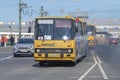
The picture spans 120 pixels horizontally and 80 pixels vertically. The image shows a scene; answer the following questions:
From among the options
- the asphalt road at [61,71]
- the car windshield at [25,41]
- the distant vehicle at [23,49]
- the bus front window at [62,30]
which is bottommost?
the asphalt road at [61,71]

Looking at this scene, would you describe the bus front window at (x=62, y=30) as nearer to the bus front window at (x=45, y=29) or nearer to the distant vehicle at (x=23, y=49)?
the bus front window at (x=45, y=29)

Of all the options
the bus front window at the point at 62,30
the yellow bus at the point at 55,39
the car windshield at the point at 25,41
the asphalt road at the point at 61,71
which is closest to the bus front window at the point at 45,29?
the yellow bus at the point at 55,39

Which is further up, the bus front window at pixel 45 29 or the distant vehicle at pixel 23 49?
the bus front window at pixel 45 29

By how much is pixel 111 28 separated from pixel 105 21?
5086 mm

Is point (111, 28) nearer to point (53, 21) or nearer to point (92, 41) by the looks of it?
point (92, 41)

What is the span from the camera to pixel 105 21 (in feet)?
567

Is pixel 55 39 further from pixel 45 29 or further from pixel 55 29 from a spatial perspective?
pixel 45 29

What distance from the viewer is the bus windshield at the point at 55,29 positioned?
2747 centimetres

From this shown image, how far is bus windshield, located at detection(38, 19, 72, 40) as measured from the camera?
27469 millimetres

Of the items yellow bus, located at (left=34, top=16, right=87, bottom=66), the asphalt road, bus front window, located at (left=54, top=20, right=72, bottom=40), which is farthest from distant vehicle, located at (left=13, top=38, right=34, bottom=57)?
bus front window, located at (left=54, top=20, right=72, bottom=40)

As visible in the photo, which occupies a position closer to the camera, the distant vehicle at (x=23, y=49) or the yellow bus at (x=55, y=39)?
the yellow bus at (x=55, y=39)

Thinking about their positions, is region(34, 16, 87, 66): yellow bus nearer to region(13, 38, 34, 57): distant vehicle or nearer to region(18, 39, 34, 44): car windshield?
region(13, 38, 34, 57): distant vehicle

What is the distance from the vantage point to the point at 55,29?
27656 mm

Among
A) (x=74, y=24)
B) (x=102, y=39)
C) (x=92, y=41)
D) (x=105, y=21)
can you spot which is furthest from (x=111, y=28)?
(x=74, y=24)
